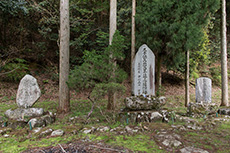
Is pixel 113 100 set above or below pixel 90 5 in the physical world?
below

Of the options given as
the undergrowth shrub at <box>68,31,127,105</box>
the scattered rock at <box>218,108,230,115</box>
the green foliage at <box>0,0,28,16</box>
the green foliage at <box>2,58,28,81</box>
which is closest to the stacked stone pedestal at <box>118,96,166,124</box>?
the undergrowth shrub at <box>68,31,127,105</box>

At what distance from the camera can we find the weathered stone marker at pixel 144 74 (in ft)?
15.1

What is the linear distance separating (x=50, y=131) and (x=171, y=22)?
6.24 metres

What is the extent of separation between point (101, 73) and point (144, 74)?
1.40m

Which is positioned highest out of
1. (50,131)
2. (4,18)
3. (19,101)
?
(4,18)

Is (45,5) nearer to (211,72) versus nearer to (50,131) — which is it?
(50,131)

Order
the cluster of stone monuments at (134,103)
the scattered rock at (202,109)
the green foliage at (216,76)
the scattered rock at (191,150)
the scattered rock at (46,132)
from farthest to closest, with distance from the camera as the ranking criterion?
the green foliage at (216,76), the scattered rock at (202,109), the cluster of stone monuments at (134,103), the scattered rock at (46,132), the scattered rock at (191,150)

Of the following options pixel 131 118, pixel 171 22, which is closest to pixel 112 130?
pixel 131 118

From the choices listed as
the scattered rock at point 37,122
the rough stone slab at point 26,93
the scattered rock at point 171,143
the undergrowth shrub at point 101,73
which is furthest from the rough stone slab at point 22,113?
the scattered rock at point 171,143

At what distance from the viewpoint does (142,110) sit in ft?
14.4

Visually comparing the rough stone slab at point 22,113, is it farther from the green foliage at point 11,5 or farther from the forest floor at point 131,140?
the green foliage at point 11,5

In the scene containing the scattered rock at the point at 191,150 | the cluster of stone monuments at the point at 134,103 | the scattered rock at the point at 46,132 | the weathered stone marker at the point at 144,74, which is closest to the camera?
the scattered rock at the point at 191,150

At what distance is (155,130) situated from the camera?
349 cm

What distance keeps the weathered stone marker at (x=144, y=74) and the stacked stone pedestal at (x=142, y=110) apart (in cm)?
27
